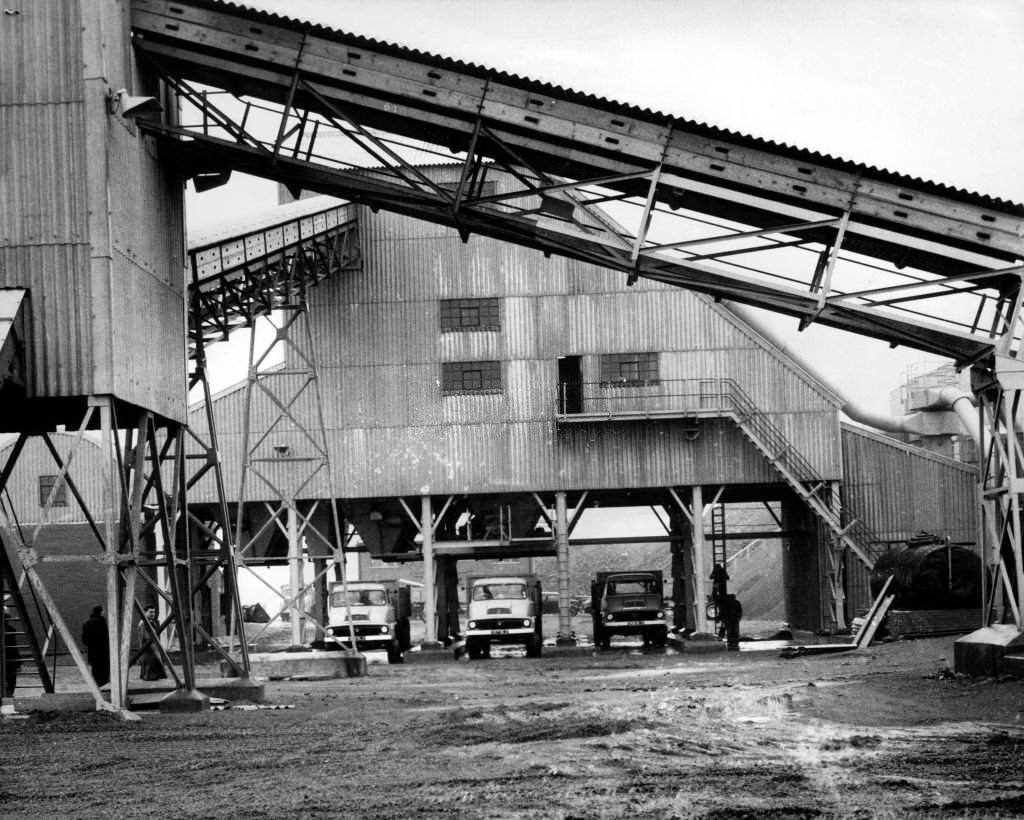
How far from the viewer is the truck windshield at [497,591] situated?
1833 inches

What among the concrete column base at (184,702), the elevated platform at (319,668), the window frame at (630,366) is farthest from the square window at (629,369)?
the concrete column base at (184,702)

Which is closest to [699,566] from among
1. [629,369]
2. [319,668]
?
[629,369]

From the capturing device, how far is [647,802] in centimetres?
1129

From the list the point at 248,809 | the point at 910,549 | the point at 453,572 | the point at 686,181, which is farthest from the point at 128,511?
the point at 453,572

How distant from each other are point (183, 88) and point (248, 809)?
15.0 metres

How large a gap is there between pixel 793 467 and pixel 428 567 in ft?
37.2

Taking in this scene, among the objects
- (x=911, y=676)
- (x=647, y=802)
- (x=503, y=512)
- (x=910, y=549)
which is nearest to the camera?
(x=647, y=802)

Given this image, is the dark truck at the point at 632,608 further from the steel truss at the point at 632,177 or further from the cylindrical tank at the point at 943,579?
the steel truss at the point at 632,177

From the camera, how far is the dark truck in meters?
48.6

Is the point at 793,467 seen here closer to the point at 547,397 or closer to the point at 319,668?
the point at 547,397

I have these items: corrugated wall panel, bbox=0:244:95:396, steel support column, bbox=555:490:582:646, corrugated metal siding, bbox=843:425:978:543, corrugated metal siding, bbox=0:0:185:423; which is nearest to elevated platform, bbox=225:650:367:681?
steel support column, bbox=555:490:582:646

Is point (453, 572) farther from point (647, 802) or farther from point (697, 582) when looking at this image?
point (647, 802)

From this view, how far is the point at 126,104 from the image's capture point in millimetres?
22344

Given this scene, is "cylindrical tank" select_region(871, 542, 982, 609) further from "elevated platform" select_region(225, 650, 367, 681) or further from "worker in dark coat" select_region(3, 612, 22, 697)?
"worker in dark coat" select_region(3, 612, 22, 697)
